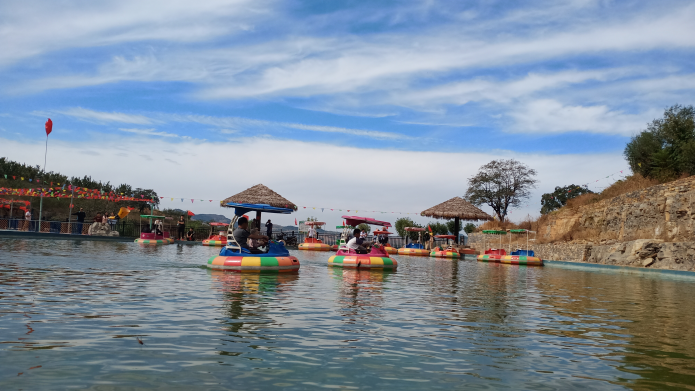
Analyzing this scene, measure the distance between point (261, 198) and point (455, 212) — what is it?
49.3 feet

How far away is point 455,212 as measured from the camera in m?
42.1

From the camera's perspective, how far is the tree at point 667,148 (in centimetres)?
2930

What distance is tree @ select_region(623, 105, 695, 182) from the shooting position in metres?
29.3

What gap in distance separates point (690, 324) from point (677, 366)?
12.4 ft

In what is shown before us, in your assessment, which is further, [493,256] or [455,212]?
[455,212]

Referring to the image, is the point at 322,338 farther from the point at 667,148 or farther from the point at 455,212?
the point at 455,212

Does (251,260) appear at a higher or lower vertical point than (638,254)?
lower

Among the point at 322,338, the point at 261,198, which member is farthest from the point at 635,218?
the point at 322,338

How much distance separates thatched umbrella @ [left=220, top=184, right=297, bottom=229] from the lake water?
26.9 metres

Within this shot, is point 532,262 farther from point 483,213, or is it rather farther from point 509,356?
point 509,356

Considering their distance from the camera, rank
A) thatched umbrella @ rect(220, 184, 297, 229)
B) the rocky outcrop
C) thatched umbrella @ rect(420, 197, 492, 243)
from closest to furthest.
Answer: the rocky outcrop → thatched umbrella @ rect(220, 184, 297, 229) → thatched umbrella @ rect(420, 197, 492, 243)

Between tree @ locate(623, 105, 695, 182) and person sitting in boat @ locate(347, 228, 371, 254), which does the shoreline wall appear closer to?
tree @ locate(623, 105, 695, 182)

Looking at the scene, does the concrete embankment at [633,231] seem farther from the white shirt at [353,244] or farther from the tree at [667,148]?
the white shirt at [353,244]

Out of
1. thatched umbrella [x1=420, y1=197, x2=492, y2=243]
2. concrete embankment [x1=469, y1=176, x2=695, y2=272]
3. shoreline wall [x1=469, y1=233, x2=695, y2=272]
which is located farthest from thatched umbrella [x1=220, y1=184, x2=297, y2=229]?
shoreline wall [x1=469, y1=233, x2=695, y2=272]
